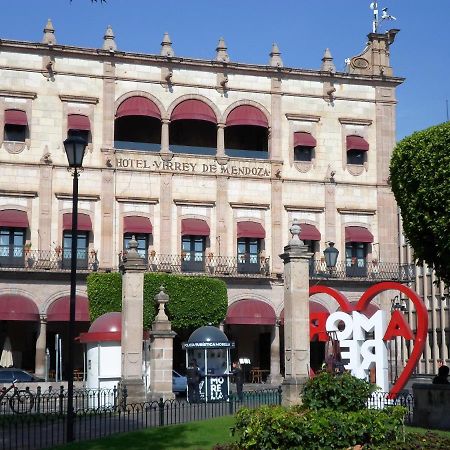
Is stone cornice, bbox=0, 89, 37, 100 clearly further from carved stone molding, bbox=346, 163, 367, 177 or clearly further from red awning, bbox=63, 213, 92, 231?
carved stone molding, bbox=346, 163, 367, 177

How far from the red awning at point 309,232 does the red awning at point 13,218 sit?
46.1ft

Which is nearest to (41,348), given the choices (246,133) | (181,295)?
(181,295)

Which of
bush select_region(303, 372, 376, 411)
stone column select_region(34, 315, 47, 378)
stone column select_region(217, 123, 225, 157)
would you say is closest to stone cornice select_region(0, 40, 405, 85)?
stone column select_region(217, 123, 225, 157)

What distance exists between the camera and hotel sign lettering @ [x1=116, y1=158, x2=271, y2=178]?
44.8 m

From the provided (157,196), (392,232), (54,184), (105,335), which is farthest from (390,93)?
(105,335)

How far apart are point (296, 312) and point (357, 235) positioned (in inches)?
949

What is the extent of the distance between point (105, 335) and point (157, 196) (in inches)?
663

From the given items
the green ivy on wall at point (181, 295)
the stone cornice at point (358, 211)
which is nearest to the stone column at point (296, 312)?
the green ivy on wall at point (181, 295)

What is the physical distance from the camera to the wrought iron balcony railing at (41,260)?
138ft

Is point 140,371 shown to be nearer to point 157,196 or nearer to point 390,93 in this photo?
point 157,196

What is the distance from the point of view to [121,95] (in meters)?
45.1

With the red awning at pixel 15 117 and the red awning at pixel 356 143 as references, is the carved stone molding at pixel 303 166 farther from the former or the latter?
the red awning at pixel 15 117

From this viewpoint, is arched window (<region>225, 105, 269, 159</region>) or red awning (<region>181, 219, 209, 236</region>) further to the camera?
arched window (<region>225, 105, 269, 159</region>)

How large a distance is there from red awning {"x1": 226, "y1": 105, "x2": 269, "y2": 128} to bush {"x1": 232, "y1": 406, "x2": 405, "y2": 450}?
32213 millimetres
